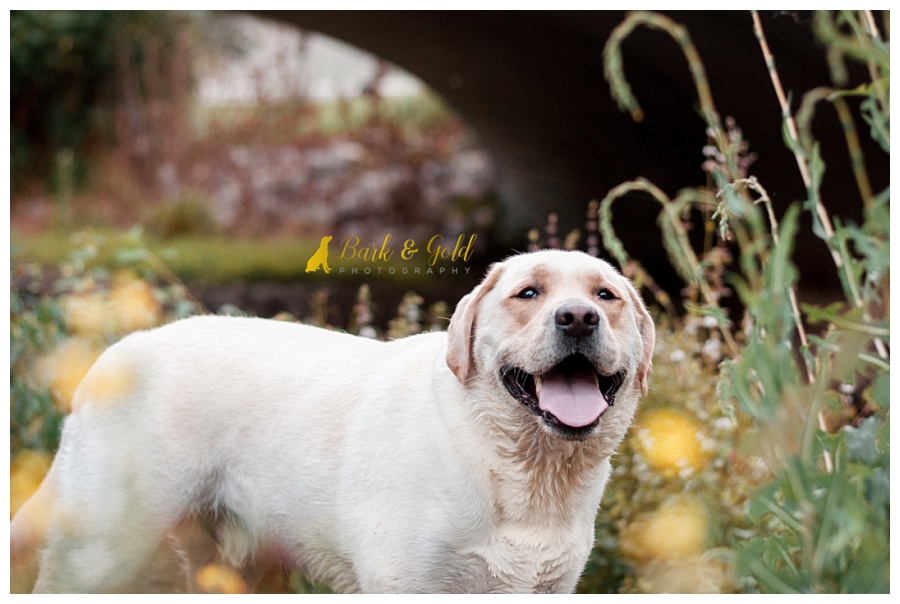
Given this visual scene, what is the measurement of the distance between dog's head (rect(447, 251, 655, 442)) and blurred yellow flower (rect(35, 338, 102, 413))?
61.0 inches

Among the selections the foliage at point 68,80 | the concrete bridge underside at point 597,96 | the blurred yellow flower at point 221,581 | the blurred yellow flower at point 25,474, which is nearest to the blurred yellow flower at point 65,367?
the blurred yellow flower at point 25,474

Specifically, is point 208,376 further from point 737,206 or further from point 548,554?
point 737,206

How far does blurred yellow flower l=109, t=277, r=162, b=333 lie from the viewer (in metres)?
3.50

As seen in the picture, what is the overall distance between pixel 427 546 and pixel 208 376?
2.67 feet

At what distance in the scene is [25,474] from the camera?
276 centimetres

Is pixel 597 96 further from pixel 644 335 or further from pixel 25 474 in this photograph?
pixel 25 474

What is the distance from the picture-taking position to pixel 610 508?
3086 millimetres

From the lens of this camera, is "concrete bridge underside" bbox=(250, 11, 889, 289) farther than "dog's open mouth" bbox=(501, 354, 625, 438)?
Yes

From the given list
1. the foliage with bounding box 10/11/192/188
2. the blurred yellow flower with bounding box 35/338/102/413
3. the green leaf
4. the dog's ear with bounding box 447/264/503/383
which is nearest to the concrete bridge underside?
the dog's ear with bounding box 447/264/503/383

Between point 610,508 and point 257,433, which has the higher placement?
Result: point 257,433

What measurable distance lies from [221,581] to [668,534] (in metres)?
1.34
